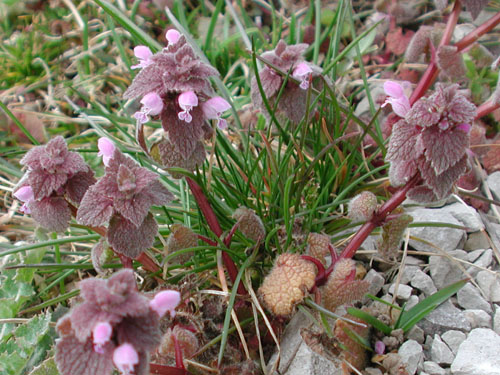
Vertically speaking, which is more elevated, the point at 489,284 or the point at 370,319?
the point at 370,319

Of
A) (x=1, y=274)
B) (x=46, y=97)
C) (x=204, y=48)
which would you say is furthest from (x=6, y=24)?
(x=1, y=274)

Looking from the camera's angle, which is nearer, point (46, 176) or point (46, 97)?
point (46, 176)

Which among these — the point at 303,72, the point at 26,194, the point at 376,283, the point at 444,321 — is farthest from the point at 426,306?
the point at 26,194

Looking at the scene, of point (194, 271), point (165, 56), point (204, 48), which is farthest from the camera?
point (204, 48)

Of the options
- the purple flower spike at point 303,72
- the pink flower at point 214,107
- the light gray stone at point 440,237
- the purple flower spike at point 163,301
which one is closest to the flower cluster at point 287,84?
the purple flower spike at point 303,72

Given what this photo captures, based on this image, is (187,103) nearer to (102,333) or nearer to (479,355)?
(102,333)

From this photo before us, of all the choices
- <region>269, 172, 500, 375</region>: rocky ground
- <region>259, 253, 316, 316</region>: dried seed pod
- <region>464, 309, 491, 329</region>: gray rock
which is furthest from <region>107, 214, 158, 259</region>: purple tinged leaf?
<region>464, 309, 491, 329</region>: gray rock

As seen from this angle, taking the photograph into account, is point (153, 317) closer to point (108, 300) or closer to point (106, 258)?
point (108, 300)
